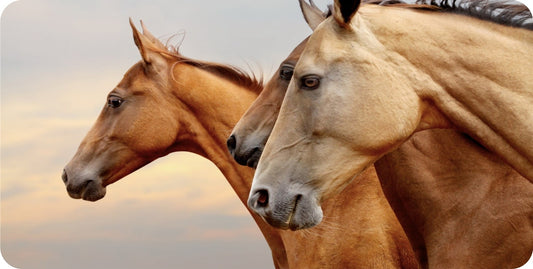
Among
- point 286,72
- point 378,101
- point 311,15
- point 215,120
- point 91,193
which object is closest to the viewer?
point 378,101

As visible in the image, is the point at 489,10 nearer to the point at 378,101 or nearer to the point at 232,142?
the point at 378,101

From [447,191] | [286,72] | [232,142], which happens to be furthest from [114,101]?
Result: [447,191]

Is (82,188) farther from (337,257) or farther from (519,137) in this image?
(519,137)

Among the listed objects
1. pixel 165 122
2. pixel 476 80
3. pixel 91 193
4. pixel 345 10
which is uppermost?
pixel 345 10

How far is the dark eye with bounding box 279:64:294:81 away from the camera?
184 inches

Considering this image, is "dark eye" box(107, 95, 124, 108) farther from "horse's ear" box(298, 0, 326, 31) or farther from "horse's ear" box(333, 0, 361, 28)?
"horse's ear" box(333, 0, 361, 28)

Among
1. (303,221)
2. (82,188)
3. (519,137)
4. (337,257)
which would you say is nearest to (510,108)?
(519,137)

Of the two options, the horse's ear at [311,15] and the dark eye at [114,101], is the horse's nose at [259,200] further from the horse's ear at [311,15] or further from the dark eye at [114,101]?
the dark eye at [114,101]

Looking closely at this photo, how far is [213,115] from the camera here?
5.86 metres

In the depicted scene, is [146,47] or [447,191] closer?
[447,191]

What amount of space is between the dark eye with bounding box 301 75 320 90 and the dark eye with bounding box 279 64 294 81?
1246mm

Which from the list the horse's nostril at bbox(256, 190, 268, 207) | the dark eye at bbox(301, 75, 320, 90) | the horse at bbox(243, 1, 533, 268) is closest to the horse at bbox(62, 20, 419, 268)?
the horse at bbox(243, 1, 533, 268)

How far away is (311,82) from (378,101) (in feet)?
1.10

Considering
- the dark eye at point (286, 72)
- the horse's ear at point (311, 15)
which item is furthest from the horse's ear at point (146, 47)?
the horse's ear at point (311, 15)
